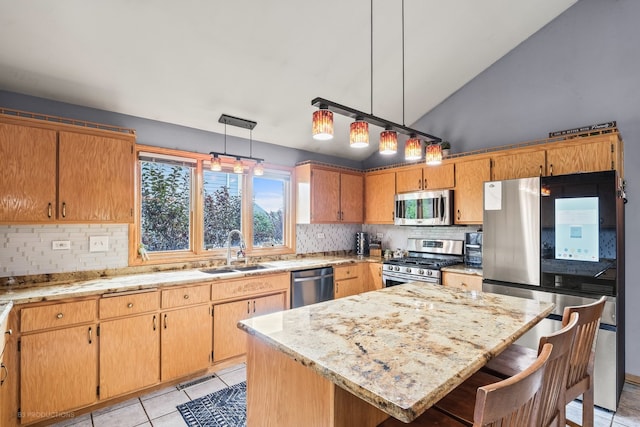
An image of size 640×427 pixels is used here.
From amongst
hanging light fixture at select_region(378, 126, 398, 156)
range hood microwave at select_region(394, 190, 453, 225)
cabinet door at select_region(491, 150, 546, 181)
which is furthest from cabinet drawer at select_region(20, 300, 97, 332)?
cabinet door at select_region(491, 150, 546, 181)

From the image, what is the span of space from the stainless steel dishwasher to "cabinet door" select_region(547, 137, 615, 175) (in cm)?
254

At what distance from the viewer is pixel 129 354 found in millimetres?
2555

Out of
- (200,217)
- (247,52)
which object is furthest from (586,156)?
(200,217)

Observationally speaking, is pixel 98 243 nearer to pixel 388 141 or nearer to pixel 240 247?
pixel 240 247

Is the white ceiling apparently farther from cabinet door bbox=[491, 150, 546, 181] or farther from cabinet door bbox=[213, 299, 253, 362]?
cabinet door bbox=[213, 299, 253, 362]

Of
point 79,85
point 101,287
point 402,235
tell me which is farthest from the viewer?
point 402,235

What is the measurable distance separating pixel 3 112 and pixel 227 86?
5.67ft

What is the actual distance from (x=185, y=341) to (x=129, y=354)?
0.43 m

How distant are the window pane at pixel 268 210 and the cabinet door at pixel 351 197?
2.68 feet

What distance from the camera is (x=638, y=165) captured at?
2.92 m

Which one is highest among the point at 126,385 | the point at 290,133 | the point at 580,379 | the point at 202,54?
the point at 202,54

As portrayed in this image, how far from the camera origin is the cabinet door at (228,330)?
9.92 feet

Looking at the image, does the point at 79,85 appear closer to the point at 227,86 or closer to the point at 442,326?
the point at 227,86

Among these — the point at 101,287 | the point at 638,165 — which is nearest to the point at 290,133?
the point at 101,287
